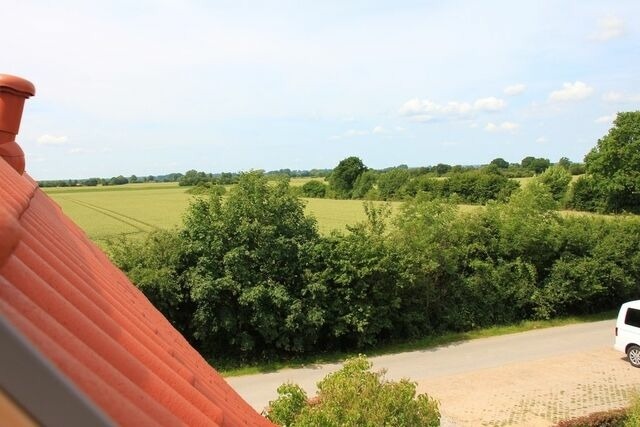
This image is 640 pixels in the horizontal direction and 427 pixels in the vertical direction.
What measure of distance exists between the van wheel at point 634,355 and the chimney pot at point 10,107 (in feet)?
55.2

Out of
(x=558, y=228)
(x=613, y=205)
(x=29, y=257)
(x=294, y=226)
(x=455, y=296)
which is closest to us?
(x=29, y=257)

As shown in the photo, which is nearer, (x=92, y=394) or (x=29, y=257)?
(x=92, y=394)

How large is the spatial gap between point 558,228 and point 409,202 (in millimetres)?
6821

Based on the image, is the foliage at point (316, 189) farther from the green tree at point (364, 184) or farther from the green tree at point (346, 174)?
the green tree at point (364, 184)

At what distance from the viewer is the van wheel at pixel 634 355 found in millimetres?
14984

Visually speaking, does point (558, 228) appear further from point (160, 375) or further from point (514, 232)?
point (160, 375)

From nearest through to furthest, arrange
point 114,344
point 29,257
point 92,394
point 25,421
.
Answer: point 25,421
point 92,394
point 114,344
point 29,257

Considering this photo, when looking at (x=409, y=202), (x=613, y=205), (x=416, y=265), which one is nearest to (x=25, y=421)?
(x=416, y=265)

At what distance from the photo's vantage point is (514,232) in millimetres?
20844

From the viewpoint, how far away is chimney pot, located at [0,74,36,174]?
138 inches

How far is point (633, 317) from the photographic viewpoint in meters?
14.5

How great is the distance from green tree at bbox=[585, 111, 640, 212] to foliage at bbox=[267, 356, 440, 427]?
42690 mm

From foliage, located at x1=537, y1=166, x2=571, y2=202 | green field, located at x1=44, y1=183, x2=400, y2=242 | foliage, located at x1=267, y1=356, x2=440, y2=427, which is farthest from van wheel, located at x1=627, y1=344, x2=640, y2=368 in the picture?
foliage, located at x1=537, y1=166, x2=571, y2=202

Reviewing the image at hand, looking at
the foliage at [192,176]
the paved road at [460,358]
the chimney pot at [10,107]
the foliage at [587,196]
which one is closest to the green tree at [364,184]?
the foliage at [192,176]
